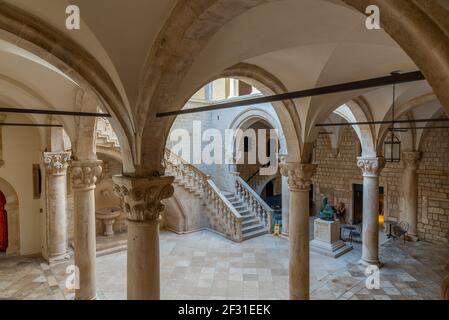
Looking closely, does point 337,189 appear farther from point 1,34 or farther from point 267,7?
point 1,34

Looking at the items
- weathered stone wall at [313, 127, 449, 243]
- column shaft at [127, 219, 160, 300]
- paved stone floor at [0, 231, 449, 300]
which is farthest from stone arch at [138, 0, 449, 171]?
weathered stone wall at [313, 127, 449, 243]

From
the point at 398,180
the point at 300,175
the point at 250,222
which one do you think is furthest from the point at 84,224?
the point at 398,180

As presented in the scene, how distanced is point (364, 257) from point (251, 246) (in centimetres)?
363

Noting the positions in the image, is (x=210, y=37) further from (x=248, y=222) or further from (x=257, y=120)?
(x=257, y=120)

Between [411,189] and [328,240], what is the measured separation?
4164 millimetres

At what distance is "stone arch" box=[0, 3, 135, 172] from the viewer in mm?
2668

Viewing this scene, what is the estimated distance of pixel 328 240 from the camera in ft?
31.5

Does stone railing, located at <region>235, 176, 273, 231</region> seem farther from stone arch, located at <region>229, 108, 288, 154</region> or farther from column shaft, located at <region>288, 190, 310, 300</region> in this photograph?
column shaft, located at <region>288, 190, 310, 300</region>

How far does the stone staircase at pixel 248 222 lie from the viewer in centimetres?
1129

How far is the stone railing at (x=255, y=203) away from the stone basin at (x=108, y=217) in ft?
17.4

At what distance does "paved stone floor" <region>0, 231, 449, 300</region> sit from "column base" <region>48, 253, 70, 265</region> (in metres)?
0.25

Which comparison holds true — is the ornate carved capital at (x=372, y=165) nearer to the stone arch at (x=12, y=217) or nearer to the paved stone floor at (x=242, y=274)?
the paved stone floor at (x=242, y=274)

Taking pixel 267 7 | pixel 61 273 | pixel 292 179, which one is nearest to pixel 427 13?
pixel 267 7

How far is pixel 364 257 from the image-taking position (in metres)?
8.51
